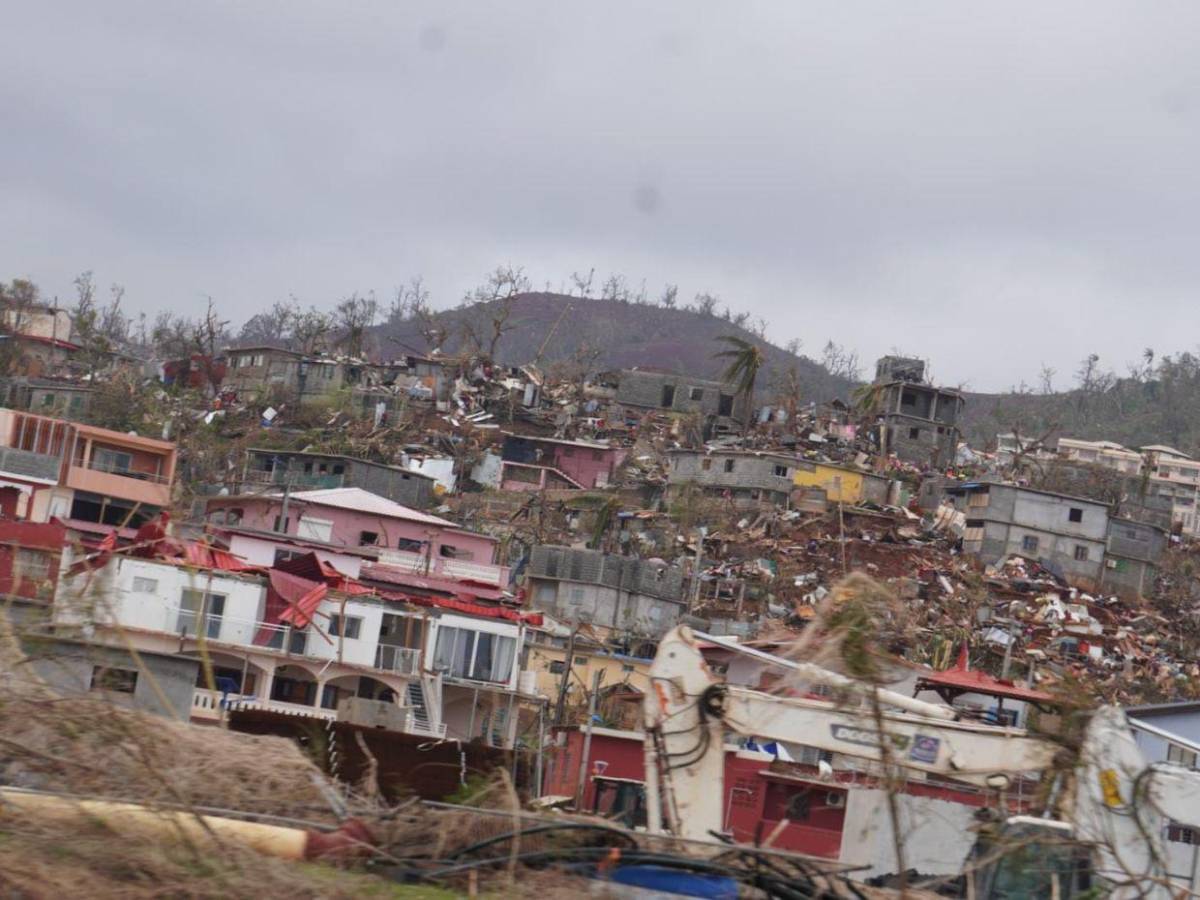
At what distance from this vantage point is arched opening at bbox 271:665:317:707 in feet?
113

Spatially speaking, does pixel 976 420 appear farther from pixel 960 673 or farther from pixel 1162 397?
pixel 960 673

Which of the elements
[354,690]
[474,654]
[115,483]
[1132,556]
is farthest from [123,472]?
[1132,556]

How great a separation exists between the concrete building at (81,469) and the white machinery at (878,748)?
33.2 m

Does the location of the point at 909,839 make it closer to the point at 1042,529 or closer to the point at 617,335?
the point at 1042,529

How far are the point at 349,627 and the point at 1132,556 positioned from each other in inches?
1291

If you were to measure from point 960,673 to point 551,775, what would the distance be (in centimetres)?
901

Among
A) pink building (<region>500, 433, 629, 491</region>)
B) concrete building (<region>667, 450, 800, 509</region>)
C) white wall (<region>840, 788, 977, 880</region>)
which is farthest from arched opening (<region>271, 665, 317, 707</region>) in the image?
pink building (<region>500, 433, 629, 491</region>)

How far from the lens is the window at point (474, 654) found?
115 ft

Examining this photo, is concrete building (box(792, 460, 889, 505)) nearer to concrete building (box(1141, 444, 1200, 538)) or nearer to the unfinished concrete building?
the unfinished concrete building

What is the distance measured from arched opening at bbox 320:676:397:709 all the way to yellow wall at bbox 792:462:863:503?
27.1 m

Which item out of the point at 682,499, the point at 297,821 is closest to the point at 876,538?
the point at 682,499

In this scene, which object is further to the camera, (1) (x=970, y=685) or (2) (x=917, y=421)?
(2) (x=917, y=421)

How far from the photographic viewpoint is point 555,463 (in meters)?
63.7

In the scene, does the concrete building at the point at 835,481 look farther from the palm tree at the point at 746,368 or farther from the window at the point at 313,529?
the window at the point at 313,529
